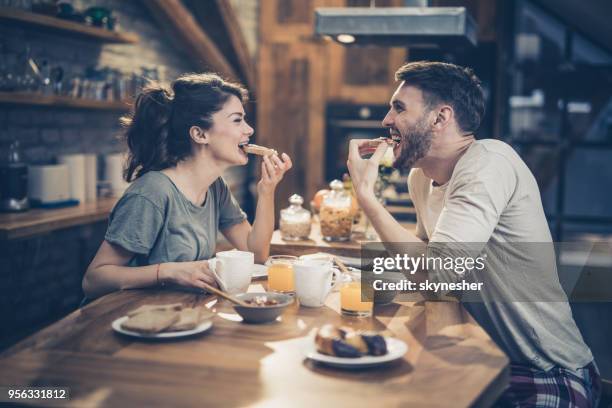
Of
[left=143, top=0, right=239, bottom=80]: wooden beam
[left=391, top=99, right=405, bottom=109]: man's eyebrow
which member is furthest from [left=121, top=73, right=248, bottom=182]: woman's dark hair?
[left=143, top=0, right=239, bottom=80]: wooden beam

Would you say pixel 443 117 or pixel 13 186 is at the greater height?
pixel 443 117

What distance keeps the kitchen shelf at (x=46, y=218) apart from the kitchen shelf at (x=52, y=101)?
22.7 inches

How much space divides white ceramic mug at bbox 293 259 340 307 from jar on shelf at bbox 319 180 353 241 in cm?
112

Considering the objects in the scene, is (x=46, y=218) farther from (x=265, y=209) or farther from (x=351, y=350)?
(x=351, y=350)

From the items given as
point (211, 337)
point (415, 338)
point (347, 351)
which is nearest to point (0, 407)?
point (211, 337)

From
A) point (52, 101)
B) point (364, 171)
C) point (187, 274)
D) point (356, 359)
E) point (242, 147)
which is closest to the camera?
point (356, 359)

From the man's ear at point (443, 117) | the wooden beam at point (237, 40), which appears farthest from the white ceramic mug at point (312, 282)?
the wooden beam at point (237, 40)

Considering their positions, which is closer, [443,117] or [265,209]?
[443,117]

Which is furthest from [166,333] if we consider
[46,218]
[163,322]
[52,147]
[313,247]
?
[52,147]

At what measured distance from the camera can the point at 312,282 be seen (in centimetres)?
181

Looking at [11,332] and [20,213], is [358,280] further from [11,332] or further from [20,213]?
[11,332]

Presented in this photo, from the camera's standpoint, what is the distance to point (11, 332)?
4.11 meters

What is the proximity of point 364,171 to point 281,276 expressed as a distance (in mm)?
408

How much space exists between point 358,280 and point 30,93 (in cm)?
263
